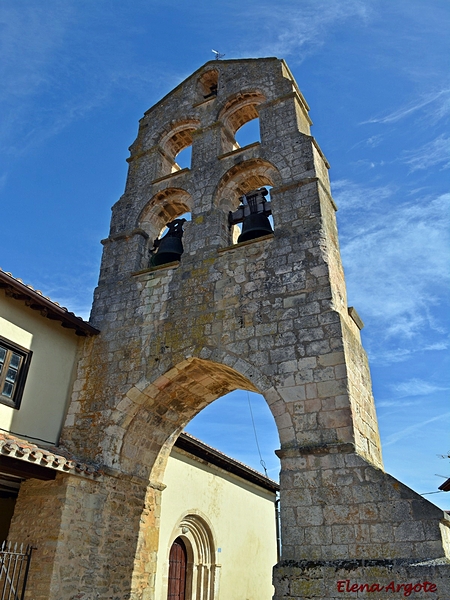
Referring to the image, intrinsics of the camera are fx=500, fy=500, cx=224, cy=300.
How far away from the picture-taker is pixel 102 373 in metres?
7.83

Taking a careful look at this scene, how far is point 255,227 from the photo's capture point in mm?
8242

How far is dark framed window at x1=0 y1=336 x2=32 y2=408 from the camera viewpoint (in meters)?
6.72

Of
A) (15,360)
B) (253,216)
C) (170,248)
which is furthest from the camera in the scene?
(170,248)

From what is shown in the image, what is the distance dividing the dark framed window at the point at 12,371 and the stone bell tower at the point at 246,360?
1.02 m

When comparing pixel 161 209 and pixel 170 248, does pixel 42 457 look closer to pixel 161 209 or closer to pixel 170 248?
pixel 170 248

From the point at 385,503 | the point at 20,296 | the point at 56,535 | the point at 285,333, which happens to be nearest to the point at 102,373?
the point at 20,296

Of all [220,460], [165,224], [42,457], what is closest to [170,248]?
[165,224]

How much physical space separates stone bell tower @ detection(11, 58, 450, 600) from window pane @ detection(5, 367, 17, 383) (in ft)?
3.68

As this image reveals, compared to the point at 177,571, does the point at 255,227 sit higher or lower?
higher

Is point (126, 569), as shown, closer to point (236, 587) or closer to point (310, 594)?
point (310, 594)

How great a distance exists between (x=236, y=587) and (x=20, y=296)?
8307mm

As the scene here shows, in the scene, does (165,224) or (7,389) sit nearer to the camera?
(7,389)

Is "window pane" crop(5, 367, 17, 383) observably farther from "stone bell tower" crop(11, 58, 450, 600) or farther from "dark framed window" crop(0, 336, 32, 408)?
"stone bell tower" crop(11, 58, 450, 600)

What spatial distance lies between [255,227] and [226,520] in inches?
272
